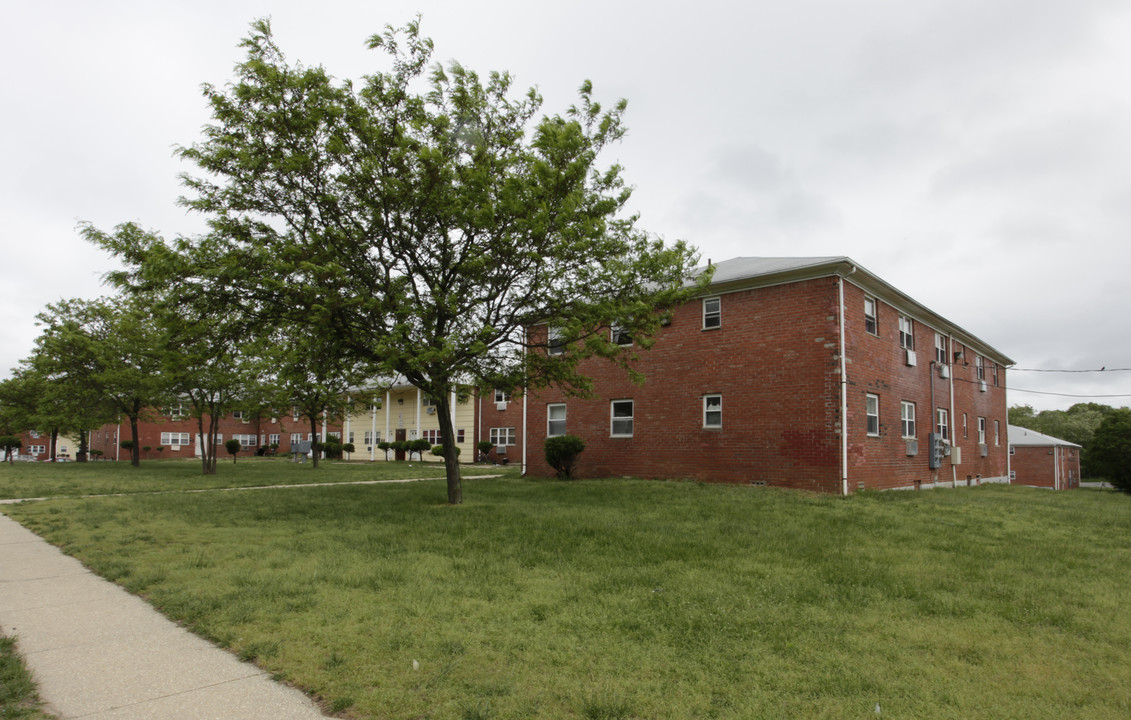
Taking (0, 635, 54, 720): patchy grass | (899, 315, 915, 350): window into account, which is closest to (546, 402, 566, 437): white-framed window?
(899, 315, 915, 350): window

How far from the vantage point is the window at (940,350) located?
75.1 ft

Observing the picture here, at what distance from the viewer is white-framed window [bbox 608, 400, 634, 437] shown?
19984 mm

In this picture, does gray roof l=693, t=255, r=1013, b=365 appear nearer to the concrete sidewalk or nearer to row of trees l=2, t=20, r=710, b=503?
row of trees l=2, t=20, r=710, b=503

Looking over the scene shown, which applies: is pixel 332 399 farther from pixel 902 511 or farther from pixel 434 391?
pixel 902 511

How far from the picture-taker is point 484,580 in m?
6.40

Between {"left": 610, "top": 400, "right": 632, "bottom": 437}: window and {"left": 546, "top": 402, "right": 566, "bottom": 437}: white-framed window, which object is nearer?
{"left": 610, "top": 400, "right": 632, "bottom": 437}: window

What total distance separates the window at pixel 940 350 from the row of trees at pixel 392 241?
1491cm

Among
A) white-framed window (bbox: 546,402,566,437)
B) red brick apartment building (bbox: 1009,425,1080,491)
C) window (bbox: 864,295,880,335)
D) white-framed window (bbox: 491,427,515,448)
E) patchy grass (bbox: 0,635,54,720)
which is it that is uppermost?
window (bbox: 864,295,880,335)

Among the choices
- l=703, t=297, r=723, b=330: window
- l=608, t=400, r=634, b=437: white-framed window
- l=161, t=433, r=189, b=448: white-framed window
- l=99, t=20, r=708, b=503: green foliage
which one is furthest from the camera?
l=161, t=433, r=189, b=448: white-framed window

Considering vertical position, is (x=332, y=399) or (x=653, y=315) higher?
(x=653, y=315)

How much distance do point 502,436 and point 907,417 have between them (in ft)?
70.0

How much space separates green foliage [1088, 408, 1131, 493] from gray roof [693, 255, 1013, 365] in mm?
9782

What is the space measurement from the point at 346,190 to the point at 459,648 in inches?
383

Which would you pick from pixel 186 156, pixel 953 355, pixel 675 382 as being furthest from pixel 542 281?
pixel 953 355
